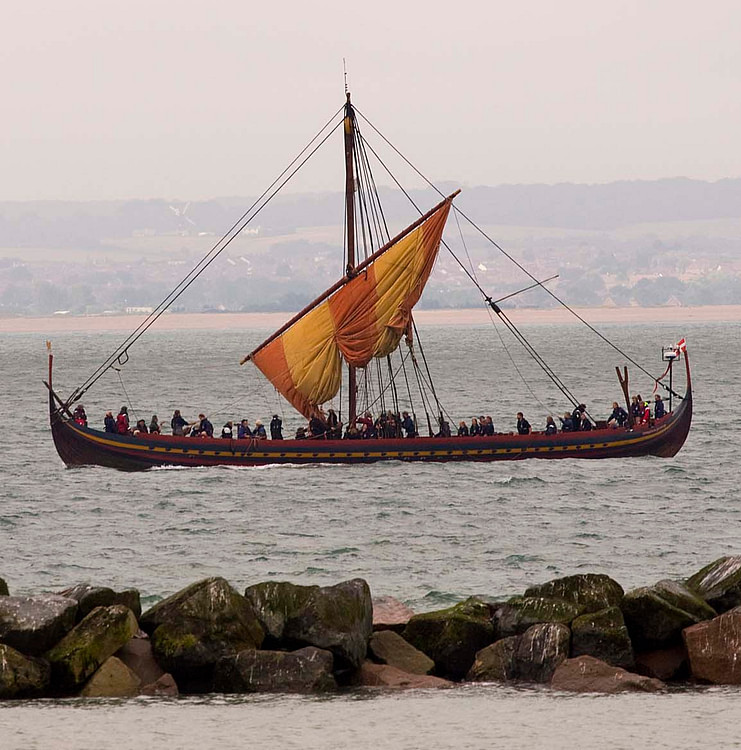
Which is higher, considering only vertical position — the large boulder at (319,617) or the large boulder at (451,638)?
the large boulder at (319,617)

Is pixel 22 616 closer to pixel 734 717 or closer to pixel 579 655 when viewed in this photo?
pixel 579 655

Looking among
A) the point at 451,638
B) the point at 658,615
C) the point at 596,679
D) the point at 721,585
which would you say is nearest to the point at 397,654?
the point at 451,638

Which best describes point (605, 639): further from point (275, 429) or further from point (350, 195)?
point (350, 195)

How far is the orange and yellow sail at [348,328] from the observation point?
177 feet

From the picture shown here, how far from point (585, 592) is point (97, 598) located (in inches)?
276

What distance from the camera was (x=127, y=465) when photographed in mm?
51938

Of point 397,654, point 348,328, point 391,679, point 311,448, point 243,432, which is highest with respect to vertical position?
point 348,328

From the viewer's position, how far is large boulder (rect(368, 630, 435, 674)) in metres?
21.6

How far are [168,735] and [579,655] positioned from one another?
590 centimetres

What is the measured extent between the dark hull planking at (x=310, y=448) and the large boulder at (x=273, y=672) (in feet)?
99.8

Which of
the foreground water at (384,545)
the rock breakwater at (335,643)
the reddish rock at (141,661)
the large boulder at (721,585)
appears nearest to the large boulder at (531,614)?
the rock breakwater at (335,643)

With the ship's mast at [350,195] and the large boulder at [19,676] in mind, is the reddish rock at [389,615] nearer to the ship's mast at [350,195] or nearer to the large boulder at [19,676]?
the large boulder at [19,676]

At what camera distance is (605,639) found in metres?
20.8

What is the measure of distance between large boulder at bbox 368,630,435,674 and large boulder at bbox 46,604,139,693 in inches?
137
